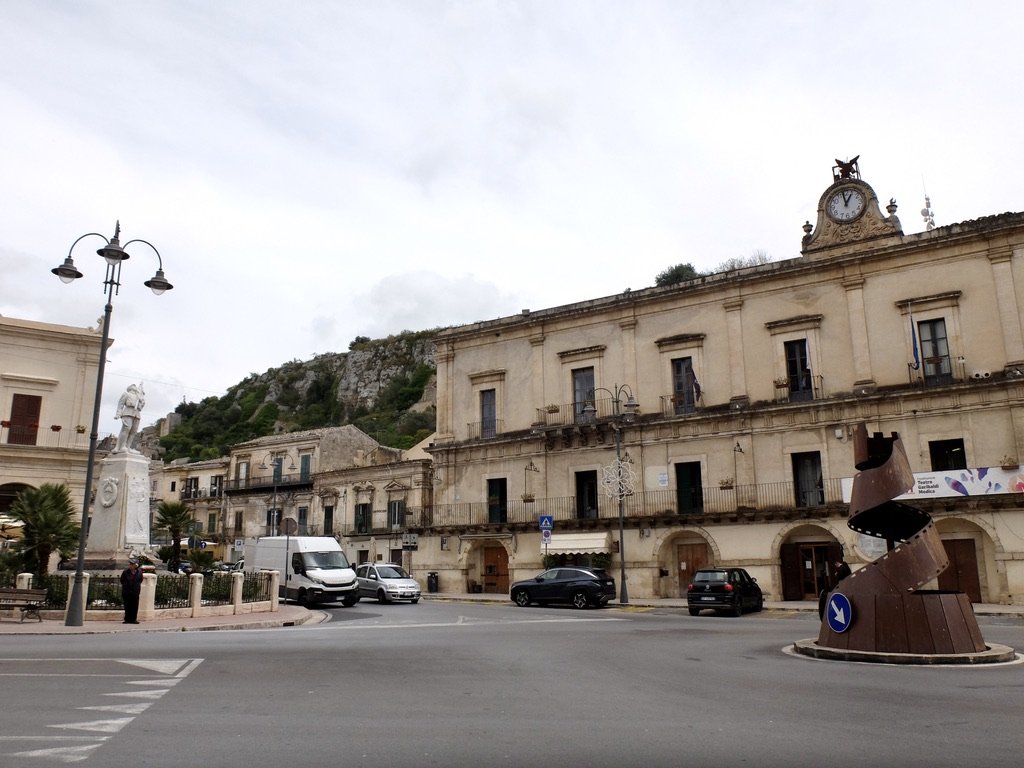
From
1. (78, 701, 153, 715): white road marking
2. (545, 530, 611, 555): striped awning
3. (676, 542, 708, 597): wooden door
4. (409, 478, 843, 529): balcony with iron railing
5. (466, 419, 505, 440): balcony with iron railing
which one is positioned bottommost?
(78, 701, 153, 715): white road marking

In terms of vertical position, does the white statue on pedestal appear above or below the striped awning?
above

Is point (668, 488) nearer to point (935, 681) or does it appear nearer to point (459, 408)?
point (459, 408)

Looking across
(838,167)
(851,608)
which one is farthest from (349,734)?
(838,167)

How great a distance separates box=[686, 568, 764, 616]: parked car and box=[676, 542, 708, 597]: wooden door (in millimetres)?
7569

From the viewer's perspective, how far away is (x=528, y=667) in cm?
1092

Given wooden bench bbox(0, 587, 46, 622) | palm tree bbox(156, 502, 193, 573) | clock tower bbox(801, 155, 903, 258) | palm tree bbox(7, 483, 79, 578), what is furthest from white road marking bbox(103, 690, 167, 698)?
clock tower bbox(801, 155, 903, 258)

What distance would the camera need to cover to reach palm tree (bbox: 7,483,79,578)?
2144 cm

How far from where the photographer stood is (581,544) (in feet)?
108

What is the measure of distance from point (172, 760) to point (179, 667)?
17.3ft

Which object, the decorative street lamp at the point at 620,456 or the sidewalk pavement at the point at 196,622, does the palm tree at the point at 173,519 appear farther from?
Result: the decorative street lamp at the point at 620,456

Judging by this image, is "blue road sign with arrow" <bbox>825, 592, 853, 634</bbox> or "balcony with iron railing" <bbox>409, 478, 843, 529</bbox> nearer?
"blue road sign with arrow" <bbox>825, 592, 853, 634</bbox>

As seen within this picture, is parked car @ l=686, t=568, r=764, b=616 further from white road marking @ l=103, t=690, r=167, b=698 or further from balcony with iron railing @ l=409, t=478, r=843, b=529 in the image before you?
white road marking @ l=103, t=690, r=167, b=698

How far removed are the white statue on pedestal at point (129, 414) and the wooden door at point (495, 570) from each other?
733 inches

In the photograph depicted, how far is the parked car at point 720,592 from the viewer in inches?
911
